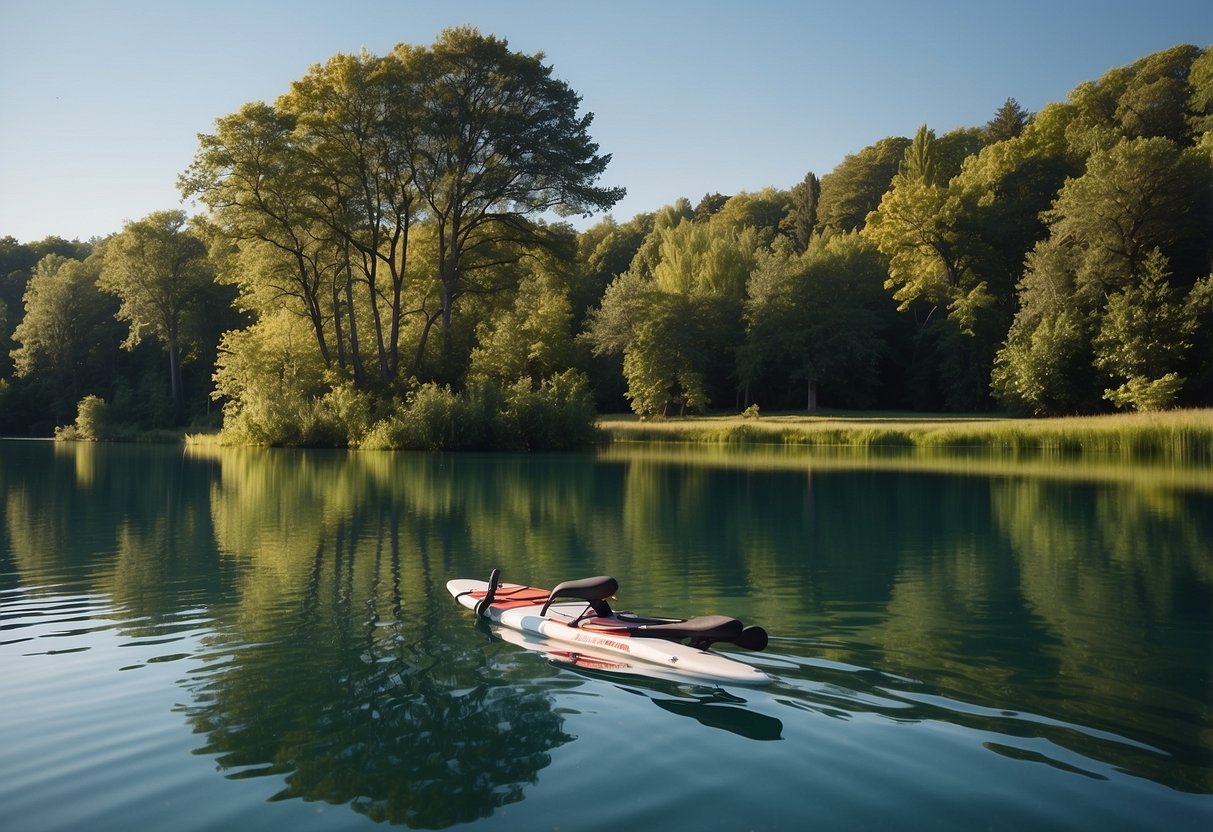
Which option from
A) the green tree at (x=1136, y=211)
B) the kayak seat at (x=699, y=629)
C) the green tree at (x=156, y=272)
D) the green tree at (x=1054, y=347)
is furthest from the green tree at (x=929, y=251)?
the kayak seat at (x=699, y=629)

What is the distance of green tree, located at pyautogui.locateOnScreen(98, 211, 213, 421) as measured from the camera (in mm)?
52844

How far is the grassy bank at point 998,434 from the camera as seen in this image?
28.6 m

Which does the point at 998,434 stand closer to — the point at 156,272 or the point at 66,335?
the point at 156,272

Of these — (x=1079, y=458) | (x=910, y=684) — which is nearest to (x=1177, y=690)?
(x=910, y=684)

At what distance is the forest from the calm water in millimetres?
22689

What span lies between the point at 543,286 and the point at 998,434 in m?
27.1

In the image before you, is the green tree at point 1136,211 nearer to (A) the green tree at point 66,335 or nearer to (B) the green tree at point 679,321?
(B) the green tree at point 679,321

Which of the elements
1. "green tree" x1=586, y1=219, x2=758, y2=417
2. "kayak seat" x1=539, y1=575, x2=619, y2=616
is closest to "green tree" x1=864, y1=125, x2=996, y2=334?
"green tree" x1=586, y1=219, x2=758, y2=417

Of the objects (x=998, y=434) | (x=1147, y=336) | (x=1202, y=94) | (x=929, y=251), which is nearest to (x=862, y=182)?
(x=929, y=251)

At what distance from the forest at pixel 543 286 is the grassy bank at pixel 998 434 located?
6.75 metres

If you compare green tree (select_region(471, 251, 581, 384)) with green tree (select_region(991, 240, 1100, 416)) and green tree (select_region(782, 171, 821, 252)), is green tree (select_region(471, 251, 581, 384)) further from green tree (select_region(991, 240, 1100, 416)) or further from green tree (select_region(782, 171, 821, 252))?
green tree (select_region(782, 171, 821, 252))

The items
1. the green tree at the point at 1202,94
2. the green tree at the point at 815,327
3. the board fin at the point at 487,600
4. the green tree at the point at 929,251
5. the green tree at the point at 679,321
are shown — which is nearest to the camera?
the board fin at the point at 487,600

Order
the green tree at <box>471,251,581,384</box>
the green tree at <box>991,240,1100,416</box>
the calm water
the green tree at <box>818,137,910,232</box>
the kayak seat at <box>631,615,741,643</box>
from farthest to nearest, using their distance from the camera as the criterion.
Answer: the green tree at <box>818,137,910,232</box>, the green tree at <box>471,251,581,384</box>, the green tree at <box>991,240,1100,416</box>, the kayak seat at <box>631,615,741,643</box>, the calm water

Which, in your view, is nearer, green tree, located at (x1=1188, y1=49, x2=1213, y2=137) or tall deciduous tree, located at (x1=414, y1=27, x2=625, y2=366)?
tall deciduous tree, located at (x1=414, y1=27, x2=625, y2=366)
